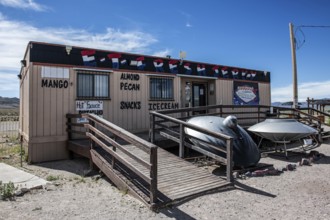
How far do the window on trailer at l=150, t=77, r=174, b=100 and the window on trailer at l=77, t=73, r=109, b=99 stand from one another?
2.00 m

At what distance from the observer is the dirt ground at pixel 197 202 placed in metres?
4.48

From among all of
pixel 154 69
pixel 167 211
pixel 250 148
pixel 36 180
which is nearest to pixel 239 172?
pixel 250 148

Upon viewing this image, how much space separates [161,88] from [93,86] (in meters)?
2.95

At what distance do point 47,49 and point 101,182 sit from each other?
15.5 feet

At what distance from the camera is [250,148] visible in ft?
24.9

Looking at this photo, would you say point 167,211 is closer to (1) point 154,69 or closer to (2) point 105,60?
(2) point 105,60

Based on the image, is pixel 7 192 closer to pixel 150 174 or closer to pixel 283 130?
pixel 150 174

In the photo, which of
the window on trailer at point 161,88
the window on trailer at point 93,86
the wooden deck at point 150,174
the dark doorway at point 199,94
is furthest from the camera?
the dark doorway at point 199,94

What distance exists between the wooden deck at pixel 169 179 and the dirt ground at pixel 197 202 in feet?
0.53

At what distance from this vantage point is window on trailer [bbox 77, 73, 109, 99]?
9.51 metres

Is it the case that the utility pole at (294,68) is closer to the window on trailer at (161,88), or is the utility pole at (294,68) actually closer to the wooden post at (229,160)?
the window on trailer at (161,88)

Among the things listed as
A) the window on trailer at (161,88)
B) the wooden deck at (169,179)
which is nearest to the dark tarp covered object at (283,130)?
the wooden deck at (169,179)

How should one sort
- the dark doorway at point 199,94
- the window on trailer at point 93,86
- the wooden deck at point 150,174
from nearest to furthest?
1. the wooden deck at point 150,174
2. the window on trailer at point 93,86
3. the dark doorway at point 199,94

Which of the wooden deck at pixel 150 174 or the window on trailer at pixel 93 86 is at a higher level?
the window on trailer at pixel 93 86
